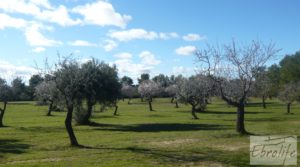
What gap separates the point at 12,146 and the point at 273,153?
1754 centimetres

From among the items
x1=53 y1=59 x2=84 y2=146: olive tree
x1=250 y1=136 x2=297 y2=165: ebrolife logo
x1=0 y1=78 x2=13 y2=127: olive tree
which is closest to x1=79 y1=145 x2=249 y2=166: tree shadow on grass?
x1=250 y1=136 x2=297 y2=165: ebrolife logo

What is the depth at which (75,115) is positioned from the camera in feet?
174

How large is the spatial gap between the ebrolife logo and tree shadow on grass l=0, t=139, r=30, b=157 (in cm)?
1384

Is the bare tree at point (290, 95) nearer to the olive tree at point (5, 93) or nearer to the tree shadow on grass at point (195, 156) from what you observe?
the olive tree at point (5, 93)

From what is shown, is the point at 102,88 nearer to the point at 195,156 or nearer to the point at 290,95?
the point at 195,156

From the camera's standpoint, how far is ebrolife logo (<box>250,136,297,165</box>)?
20.3 m

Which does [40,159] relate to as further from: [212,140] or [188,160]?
[212,140]

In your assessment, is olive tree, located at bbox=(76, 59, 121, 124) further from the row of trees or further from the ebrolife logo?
the ebrolife logo

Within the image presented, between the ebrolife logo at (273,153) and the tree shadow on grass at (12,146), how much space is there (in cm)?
1384

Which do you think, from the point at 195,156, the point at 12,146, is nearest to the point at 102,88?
the point at 12,146

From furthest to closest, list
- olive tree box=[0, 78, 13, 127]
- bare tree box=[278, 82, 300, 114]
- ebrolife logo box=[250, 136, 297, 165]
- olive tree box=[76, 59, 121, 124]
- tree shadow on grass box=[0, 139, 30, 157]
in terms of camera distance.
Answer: bare tree box=[278, 82, 300, 114] < olive tree box=[0, 78, 13, 127] < olive tree box=[76, 59, 121, 124] < tree shadow on grass box=[0, 139, 30, 157] < ebrolife logo box=[250, 136, 297, 165]

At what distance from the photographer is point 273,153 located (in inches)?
872

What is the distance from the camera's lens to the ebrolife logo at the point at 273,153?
20.3m

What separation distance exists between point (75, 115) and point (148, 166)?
33.8m
